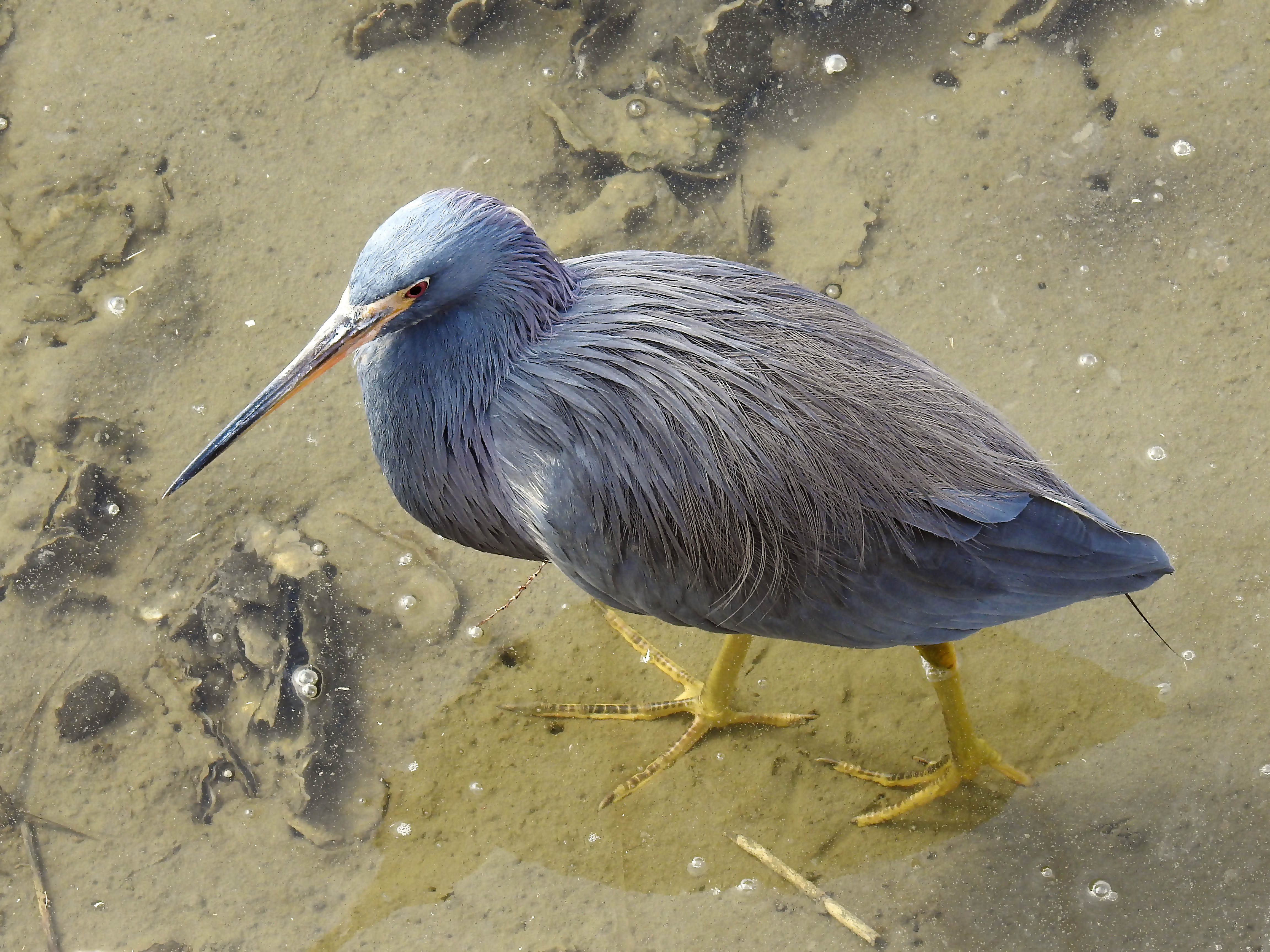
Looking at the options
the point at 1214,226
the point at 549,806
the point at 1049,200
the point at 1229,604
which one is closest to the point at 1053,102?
the point at 1049,200

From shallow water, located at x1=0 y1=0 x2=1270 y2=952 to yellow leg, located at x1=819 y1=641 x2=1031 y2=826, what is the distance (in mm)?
46

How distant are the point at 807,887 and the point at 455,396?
153 cm

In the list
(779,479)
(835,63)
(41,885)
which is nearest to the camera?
(779,479)

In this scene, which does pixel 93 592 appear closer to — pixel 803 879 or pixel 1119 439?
pixel 803 879

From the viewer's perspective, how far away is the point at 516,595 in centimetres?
304

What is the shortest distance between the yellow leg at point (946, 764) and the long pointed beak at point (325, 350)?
1.49 meters

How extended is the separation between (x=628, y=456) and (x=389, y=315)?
552mm

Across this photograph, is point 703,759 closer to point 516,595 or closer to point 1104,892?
point 516,595

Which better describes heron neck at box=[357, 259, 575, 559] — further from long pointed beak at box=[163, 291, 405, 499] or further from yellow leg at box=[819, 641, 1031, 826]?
yellow leg at box=[819, 641, 1031, 826]

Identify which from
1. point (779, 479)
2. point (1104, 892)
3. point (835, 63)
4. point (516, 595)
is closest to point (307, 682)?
point (516, 595)

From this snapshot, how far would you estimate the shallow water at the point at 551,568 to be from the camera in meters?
2.66

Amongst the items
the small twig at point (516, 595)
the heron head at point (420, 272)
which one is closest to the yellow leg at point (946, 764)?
the small twig at point (516, 595)

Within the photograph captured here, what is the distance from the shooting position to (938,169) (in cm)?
345

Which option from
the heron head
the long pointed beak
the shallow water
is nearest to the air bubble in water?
the shallow water
